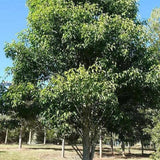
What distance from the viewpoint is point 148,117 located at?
97.8ft

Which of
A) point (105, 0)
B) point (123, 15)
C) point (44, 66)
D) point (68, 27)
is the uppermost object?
point (105, 0)

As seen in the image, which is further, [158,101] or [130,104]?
[130,104]

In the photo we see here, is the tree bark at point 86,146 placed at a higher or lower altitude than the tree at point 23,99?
lower

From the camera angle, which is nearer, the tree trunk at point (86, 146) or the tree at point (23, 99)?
the tree at point (23, 99)

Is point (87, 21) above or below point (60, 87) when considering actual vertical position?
above

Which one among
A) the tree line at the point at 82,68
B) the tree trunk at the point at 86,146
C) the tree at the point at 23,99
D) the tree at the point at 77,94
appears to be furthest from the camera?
the tree trunk at the point at 86,146

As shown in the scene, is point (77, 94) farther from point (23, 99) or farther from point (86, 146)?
point (86, 146)

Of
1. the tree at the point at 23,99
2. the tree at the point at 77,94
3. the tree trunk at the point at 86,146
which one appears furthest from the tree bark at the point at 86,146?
the tree at the point at 23,99

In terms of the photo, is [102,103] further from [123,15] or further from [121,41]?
[123,15]

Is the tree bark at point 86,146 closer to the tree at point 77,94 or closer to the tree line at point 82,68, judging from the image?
the tree line at point 82,68

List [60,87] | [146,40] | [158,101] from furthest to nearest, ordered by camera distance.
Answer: [158,101], [146,40], [60,87]

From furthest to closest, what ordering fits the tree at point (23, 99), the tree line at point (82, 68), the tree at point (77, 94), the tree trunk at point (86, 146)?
the tree trunk at point (86, 146) → the tree at point (23, 99) → the tree line at point (82, 68) → the tree at point (77, 94)

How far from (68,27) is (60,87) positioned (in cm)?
209

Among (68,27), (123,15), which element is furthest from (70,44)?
(123,15)
